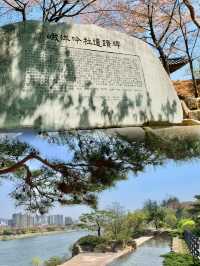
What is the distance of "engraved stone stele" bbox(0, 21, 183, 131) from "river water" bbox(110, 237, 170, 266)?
1.36m

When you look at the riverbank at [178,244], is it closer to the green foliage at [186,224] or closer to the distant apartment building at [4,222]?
the green foliage at [186,224]

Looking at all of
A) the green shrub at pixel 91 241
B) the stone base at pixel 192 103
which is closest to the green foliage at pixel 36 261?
the green shrub at pixel 91 241

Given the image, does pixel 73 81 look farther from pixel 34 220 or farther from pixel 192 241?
pixel 192 241

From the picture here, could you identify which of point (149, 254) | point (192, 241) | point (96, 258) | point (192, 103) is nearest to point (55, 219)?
point (96, 258)

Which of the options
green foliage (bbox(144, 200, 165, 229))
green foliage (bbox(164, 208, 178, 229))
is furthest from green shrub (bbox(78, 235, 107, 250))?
green foliage (bbox(164, 208, 178, 229))

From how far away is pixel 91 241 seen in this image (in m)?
3.14

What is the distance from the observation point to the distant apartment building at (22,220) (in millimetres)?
3287

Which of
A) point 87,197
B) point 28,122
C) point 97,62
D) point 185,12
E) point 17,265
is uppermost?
point 185,12

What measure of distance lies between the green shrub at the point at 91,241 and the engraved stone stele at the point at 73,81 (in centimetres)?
119

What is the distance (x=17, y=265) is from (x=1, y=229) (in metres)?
0.43

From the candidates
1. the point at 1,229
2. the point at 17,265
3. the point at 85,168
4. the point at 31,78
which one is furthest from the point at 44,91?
the point at 17,265

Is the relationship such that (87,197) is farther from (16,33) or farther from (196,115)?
(196,115)

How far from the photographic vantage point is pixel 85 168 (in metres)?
3.36

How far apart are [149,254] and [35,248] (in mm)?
827
